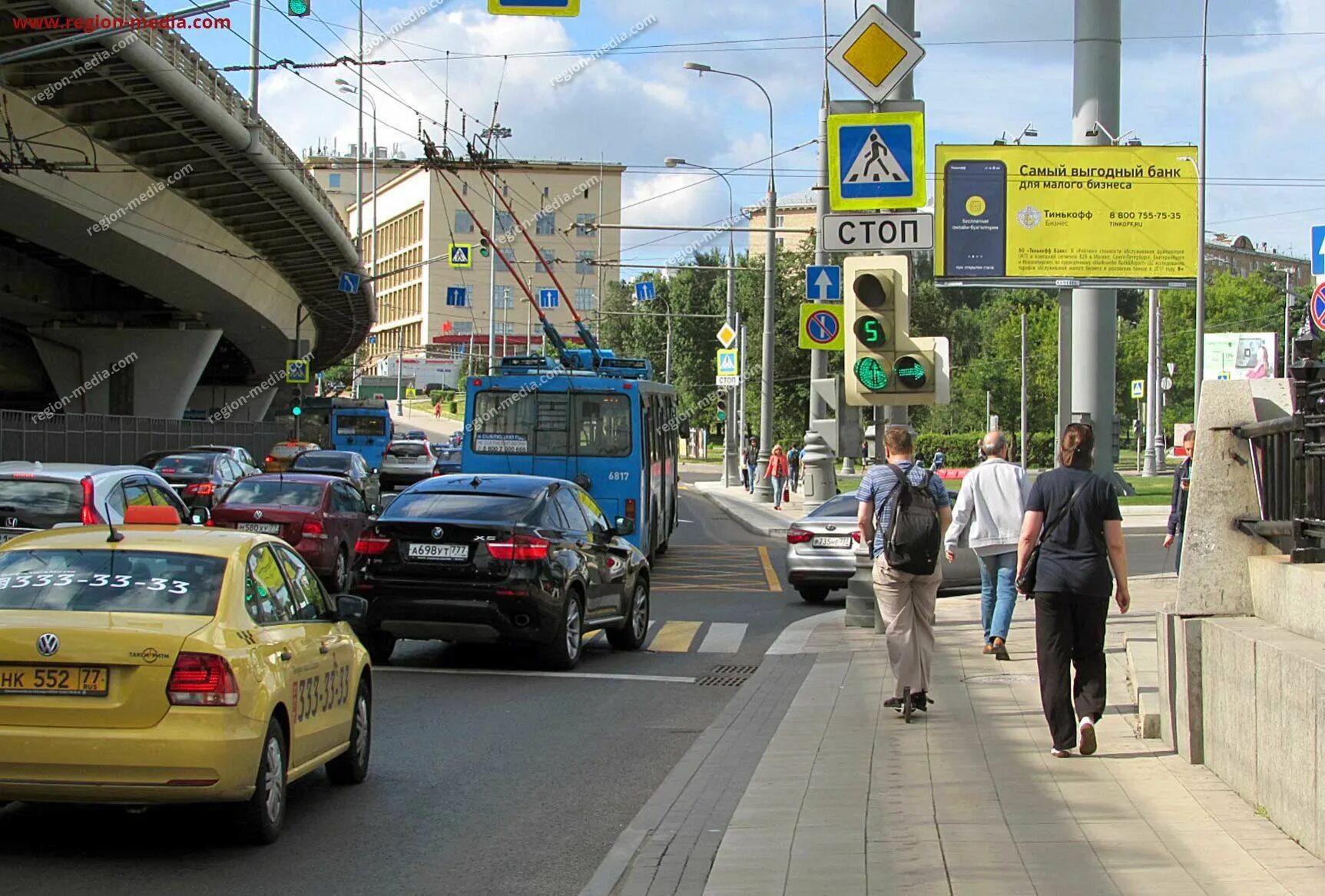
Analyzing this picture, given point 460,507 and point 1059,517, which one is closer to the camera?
point 1059,517

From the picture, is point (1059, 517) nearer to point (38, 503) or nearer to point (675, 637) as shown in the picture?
point (675, 637)

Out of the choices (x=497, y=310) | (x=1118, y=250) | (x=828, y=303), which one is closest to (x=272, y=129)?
(x=828, y=303)

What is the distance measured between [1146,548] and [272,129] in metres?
19.9

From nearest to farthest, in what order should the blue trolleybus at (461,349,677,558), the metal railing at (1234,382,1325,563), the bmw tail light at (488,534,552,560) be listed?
1. the metal railing at (1234,382,1325,563)
2. the bmw tail light at (488,534,552,560)
3. the blue trolleybus at (461,349,677,558)

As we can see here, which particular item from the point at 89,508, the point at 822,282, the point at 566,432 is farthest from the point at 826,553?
the point at 89,508

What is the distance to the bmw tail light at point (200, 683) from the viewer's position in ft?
22.0

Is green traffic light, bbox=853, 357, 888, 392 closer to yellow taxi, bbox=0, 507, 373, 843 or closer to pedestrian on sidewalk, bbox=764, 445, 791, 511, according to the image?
yellow taxi, bbox=0, 507, 373, 843

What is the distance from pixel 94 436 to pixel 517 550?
31064 millimetres

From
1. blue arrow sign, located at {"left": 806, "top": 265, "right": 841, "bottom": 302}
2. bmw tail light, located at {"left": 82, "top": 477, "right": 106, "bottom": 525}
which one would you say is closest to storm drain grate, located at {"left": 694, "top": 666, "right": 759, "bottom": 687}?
bmw tail light, located at {"left": 82, "top": 477, "right": 106, "bottom": 525}

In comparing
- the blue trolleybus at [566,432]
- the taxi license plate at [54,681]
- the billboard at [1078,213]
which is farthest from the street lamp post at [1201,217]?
the taxi license plate at [54,681]

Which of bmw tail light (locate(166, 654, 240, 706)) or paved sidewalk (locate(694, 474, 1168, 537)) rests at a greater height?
bmw tail light (locate(166, 654, 240, 706))

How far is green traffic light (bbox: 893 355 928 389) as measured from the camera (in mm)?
13383

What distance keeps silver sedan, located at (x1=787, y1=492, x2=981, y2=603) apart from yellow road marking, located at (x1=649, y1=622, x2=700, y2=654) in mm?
2427

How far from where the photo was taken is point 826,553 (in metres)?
20.0
